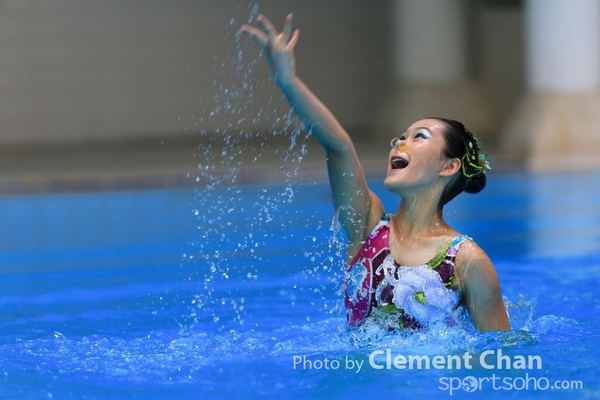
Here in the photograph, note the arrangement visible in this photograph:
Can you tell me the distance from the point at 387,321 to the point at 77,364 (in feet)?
3.79

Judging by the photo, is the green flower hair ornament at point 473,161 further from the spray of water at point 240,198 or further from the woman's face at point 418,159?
the spray of water at point 240,198

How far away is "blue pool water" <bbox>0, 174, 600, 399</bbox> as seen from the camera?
10.6 feet

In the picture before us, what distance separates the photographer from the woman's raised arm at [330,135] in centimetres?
317

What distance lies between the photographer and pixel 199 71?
14477mm

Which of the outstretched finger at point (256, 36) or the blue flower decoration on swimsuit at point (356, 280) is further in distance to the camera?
the blue flower decoration on swimsuit at point (356, 280)

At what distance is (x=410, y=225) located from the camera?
11.1 ft

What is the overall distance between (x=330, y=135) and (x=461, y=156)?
1.53ft

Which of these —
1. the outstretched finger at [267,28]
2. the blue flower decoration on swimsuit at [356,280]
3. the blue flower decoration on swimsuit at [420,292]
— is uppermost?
the outstretched finger at [267,28]

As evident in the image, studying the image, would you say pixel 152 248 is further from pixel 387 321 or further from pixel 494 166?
pixel 494 166

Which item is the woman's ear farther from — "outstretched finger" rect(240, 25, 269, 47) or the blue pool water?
"outstretched finger" rect(240, 25, 269, 47)

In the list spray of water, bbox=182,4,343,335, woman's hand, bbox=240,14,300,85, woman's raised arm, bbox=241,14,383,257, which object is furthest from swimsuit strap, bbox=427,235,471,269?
woman's hand, bbox=240,14,300,85

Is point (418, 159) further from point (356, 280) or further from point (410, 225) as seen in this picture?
point (356, 280)

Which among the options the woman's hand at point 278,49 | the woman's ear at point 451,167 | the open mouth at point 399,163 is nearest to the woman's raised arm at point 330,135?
the woman's hand at point 278,49

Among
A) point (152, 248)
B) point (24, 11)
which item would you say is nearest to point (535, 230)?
point (152, 248)
